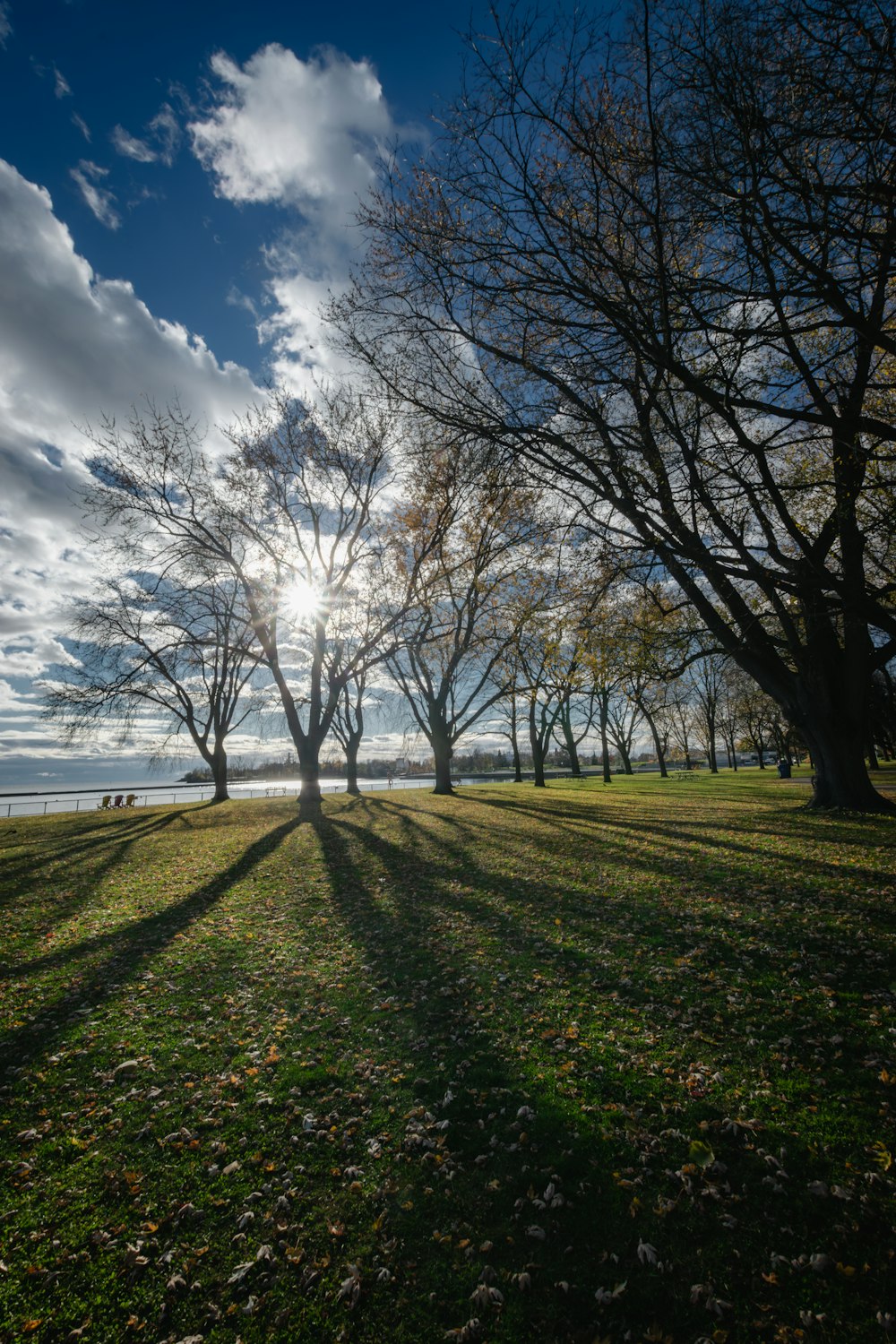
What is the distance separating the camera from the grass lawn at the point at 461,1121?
9.32 ft

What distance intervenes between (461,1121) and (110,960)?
227 inches

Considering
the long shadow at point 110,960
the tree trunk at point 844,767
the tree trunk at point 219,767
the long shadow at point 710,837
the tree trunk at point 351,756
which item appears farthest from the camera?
the tree trunk at point 351,756

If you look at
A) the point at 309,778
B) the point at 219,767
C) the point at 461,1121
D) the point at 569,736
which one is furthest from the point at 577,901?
the point at 569,736

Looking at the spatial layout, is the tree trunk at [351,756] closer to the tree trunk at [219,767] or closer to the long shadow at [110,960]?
the tree trunk at [219,767]

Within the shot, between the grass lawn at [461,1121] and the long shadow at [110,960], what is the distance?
2.0 inches

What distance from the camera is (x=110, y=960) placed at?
24.3 feet

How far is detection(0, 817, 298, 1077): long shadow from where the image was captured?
17.3ft

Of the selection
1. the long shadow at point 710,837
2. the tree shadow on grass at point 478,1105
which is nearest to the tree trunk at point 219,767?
the long shadow at point 710,837

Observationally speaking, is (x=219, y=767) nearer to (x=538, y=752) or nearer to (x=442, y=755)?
(x=442, y=755)

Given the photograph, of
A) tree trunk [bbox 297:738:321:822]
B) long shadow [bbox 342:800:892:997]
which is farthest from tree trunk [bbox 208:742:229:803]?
Answer: long shadow [bbox 342:800:892:997]

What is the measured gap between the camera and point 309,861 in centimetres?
1347

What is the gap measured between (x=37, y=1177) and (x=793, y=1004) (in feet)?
20.7

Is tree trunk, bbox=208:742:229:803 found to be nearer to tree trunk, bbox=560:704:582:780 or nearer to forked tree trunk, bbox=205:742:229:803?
forked tree trunk, bbox=205:742:229:803

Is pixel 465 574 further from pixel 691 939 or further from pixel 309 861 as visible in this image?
pixel 691 939
